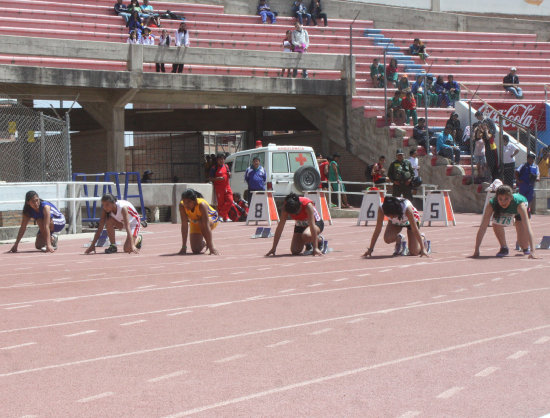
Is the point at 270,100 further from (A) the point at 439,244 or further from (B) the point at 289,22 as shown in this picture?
(A) the point at 439,244

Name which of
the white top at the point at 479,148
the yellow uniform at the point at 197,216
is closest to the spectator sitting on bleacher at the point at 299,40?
the white top at the point at 479,148

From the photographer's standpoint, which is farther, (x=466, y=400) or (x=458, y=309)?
(x=458, y=309)

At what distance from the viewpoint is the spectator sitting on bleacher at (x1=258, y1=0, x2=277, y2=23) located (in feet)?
122

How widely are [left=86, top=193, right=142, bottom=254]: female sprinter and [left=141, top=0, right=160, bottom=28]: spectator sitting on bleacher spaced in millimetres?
18806

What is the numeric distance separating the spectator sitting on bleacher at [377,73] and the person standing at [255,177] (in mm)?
9792

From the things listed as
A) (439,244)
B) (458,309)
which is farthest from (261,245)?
(458,309)

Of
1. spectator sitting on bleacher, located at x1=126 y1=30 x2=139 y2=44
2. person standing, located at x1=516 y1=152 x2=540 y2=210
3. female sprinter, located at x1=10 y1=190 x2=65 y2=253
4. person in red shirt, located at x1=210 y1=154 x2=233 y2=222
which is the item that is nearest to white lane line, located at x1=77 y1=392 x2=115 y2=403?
female sprinter, located at x1=10 y1=190 x2=65 y2=253

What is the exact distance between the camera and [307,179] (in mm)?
25219

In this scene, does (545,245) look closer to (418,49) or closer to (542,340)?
(542,340)

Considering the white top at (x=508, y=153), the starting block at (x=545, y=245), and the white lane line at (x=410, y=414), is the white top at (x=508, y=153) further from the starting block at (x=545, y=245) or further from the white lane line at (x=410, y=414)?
the white lane line at (x=410, y=414)

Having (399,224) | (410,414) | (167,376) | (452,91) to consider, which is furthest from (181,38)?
(410,414)

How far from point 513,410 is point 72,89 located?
25.5 meters

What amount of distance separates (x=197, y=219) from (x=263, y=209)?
286 inches

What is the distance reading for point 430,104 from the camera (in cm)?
3167
